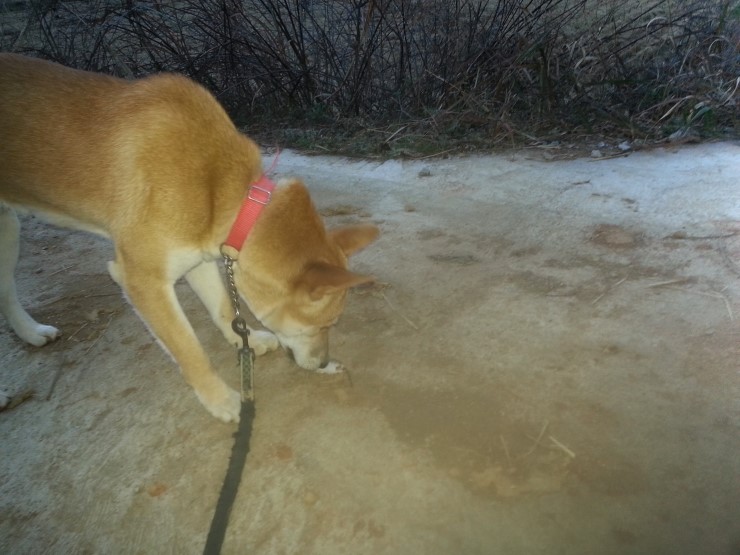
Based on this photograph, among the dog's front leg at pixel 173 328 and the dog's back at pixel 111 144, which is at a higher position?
the dog's back at pixel 111 144

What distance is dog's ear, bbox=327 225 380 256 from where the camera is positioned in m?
2.26

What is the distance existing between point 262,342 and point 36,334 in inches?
45.7

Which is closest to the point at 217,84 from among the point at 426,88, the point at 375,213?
the point at 426,88

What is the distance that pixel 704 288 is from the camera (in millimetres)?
2672

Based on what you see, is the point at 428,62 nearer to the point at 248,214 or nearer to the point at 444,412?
the point at 248,214

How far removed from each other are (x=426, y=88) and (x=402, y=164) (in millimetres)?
1608

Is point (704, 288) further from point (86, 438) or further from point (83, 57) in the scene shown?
point (83, 57)

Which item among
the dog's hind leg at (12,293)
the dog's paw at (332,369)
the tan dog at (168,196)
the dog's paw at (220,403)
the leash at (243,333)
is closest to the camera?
the leash at (243,333)

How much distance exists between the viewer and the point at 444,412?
6.93ft

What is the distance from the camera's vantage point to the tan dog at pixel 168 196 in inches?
80.6

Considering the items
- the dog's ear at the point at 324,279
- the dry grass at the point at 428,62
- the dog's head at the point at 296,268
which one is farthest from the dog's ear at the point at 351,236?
the dry grass at the point at 428,62

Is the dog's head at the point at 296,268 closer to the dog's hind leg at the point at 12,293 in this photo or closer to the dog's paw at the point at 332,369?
the dog's paw at the point at 332,369

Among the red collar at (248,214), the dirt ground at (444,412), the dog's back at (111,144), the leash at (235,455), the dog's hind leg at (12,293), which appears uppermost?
the dog's back at (111,144)

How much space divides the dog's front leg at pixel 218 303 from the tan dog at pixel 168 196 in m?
0.33
